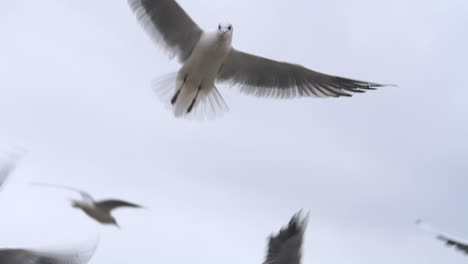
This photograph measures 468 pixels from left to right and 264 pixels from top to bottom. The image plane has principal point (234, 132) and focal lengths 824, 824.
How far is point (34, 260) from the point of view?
10.6 ft

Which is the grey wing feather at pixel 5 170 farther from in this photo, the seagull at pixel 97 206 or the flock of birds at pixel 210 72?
the flock of birds at pixel 210 72

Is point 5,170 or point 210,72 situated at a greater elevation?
point 210,72

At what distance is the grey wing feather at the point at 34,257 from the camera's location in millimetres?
3029

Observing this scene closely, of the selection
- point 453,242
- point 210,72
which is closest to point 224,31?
point 210,72

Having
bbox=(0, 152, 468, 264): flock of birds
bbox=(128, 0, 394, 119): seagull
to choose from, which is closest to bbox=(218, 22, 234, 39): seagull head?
bbox=(128, 0, 394, 119): seagull

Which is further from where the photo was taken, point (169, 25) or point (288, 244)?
point (169, 25)

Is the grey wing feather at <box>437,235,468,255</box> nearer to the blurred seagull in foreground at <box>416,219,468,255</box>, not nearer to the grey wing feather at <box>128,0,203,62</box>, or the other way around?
the blurred seagull in foreground at <box>416,219,468,255</box>

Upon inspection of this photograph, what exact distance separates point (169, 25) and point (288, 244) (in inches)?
125

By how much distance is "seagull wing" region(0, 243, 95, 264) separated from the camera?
3.02 metres

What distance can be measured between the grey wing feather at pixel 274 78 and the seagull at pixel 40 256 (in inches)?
120

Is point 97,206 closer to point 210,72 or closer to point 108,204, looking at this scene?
point 108,204

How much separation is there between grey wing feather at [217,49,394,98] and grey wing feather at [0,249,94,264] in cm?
304

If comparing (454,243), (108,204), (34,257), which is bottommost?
(34,257)

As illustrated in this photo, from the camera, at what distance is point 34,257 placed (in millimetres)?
3254
